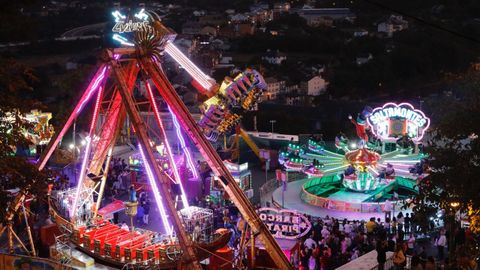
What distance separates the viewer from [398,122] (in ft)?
91.5

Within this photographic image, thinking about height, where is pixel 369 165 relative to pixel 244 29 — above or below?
below

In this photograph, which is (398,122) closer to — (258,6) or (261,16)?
(261,16)

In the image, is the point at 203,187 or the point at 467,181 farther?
the point at 203,187

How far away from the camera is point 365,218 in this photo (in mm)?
24859

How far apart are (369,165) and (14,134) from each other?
18170 mm

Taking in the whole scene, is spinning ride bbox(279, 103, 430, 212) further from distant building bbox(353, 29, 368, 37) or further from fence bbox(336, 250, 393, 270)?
distant building bbox(353, 29, 368, 37)

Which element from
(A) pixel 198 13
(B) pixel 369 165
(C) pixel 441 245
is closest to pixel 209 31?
(A) pixel 198 13

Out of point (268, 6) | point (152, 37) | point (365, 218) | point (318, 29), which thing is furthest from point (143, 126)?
point (268, 6)

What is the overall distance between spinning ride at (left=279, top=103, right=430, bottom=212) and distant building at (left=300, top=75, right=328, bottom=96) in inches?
1969

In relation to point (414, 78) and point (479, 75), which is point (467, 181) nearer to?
point (479, 75)

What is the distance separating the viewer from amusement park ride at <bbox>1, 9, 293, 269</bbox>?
52.2 ft

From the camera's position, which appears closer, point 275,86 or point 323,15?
point 275,86

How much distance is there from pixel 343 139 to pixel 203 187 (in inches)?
250

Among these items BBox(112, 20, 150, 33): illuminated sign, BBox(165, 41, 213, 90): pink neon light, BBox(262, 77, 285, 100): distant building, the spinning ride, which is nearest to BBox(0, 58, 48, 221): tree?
BBox(112, 20, 150, 33): illuminated sign
